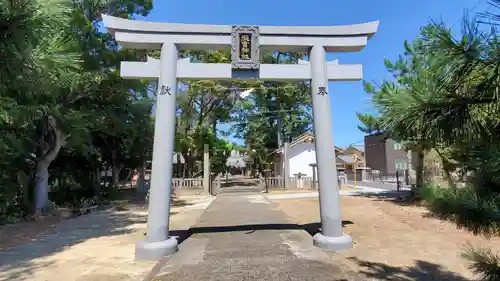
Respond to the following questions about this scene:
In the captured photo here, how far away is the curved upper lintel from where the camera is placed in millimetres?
6625

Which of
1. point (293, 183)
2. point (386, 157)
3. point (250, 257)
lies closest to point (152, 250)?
point (250, 257)

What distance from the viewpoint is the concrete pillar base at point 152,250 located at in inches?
234

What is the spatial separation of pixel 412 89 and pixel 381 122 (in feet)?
1.13

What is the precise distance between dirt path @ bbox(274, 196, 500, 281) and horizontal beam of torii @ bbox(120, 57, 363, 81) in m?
3.51

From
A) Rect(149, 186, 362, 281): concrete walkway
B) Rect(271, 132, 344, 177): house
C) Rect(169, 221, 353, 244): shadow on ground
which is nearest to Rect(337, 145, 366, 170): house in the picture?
Rect(271, 132, 344, 177): house

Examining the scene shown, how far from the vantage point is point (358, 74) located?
715 centimetres

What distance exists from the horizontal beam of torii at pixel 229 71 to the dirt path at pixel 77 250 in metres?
3.49

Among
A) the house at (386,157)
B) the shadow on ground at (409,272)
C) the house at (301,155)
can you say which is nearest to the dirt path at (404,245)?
the shadow on ground at (409,272)

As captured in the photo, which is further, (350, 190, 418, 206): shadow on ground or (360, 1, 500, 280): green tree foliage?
(350, 190, 418, 206): shadow on ground

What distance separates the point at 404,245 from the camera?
664 cm

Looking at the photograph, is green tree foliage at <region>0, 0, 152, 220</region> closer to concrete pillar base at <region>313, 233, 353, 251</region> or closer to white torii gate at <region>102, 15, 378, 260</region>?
white torii gate at <region>102, 15, 378, 260</region>

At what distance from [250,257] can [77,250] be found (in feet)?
11.9

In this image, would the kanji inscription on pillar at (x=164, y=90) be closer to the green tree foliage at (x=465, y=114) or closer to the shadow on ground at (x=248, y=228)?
the shadow on ground at (x=248, y=228)

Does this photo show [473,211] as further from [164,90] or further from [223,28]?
[223,28]
